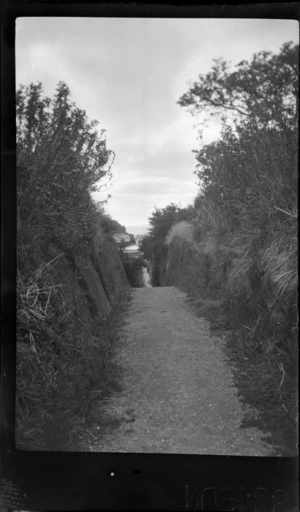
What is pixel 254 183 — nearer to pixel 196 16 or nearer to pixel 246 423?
pixel 196 16

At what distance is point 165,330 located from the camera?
2654 millimetres

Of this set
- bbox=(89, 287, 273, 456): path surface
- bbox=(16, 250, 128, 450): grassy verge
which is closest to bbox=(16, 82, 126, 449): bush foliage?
bbox=(16, 250, 128, 450): grassy verge

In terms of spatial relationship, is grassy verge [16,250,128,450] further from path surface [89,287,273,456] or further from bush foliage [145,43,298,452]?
bush foliage [145,43,298,452]

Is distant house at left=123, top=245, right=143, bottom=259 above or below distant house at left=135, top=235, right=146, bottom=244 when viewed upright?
below

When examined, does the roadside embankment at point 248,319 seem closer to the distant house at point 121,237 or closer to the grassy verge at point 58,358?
the distant house at point 121,237

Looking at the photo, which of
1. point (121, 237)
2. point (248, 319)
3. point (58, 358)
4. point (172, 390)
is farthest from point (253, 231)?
point (58, 358)

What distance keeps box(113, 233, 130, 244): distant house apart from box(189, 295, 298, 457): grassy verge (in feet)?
2.47

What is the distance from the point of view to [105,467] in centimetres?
239

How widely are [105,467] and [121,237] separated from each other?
1283mm

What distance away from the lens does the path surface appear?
239 cm

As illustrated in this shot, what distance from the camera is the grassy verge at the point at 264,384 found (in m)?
2.36

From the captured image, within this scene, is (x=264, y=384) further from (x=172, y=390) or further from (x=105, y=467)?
(x=105, y=467)

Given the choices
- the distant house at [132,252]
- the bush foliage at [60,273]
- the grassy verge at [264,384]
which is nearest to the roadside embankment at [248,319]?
the grassy verge at [264,384]

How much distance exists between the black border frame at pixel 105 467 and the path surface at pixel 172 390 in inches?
3.0
